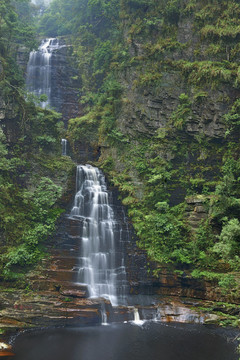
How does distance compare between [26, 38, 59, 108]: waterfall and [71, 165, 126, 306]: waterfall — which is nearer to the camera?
[71, 165, 126, 306]: waterfall

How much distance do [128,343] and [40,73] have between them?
3201cm

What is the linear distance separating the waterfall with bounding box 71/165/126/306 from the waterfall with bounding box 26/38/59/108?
47.6ft

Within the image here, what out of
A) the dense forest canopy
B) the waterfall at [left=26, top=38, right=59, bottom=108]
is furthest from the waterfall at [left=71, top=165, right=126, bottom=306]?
the waterfall at [left=26, top=38, right=59, bottom=108]

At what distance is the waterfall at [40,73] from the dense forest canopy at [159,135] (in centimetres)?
556

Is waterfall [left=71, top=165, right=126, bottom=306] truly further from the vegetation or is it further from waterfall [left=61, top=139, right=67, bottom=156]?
waterfall [left=61, top=139, right=67, bottom=156]

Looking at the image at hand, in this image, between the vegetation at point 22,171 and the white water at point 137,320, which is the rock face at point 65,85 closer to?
the vegetation at point 22,171

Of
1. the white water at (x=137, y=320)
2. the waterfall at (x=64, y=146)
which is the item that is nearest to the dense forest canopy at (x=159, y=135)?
the waterfall at (x=64, y=146)

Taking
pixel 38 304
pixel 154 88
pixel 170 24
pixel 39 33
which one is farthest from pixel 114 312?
pixel 39 33

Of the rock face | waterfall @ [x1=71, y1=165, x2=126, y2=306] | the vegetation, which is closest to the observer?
the vegetation

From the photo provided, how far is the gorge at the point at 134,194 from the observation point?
53.4 ft

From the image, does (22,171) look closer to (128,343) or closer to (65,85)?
(128,343)

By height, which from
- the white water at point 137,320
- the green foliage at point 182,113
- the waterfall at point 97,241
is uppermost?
the green foliage at point 182,113

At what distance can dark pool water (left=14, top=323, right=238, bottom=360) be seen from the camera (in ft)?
41.1

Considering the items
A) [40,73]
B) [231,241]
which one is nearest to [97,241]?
[231,241]
